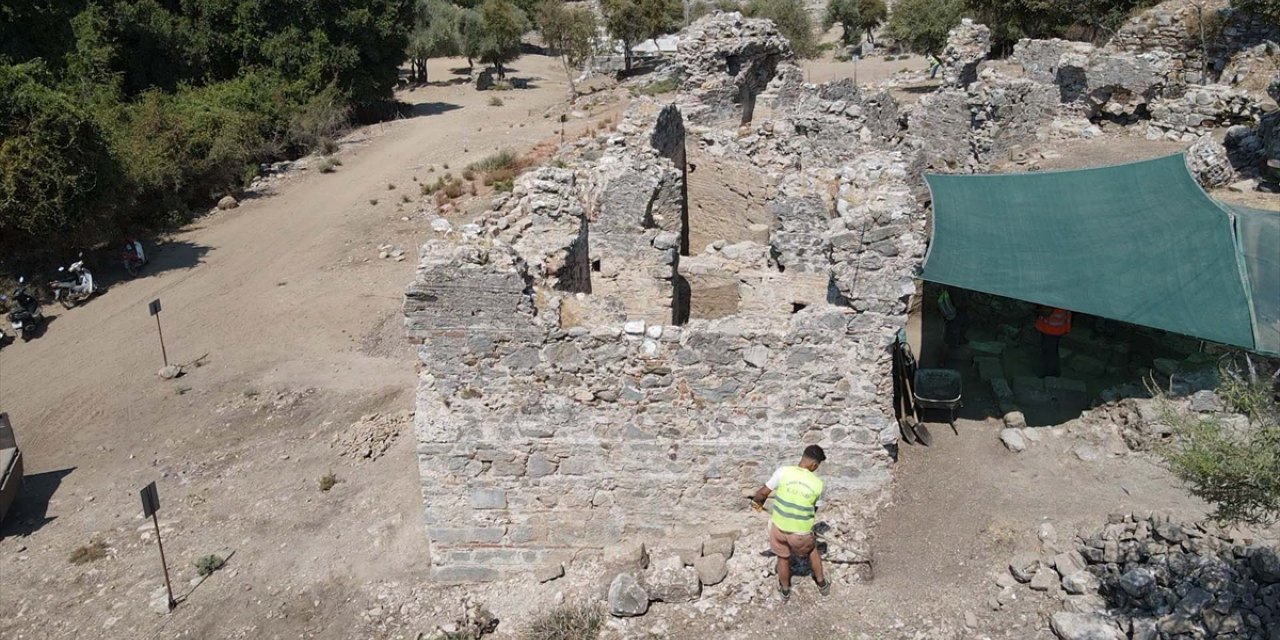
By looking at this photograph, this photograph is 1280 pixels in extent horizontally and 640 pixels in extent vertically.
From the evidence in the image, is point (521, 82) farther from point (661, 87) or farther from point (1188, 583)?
point (1188, 583)

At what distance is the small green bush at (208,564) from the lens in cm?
1006

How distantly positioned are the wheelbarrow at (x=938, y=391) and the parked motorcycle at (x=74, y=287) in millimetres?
17916

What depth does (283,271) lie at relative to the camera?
66.8 feet

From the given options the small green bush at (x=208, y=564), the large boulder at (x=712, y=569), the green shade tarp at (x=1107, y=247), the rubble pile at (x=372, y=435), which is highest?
the green shade tarp at (x=1107, y=247)

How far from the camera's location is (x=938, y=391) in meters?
9.10

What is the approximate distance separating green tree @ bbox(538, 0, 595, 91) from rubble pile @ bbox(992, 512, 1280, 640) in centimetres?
3837

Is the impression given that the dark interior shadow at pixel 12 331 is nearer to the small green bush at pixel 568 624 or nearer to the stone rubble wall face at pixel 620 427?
the stone rubble wall face at pixel 620 427

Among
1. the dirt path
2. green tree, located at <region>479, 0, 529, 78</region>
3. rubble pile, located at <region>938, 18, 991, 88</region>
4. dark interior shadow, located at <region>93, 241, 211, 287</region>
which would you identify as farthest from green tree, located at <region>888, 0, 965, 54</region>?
dark interior shadow, located at <region>93, 241, 211, 287</region>

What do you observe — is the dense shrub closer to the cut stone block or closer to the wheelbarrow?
the wheelbarrow

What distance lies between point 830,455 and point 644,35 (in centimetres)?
3873

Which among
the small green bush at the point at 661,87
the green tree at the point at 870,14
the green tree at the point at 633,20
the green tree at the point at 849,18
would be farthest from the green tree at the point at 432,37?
the green tree at the point at 870,14

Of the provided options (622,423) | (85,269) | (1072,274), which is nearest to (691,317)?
(622,423)

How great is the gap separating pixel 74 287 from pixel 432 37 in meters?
30.8

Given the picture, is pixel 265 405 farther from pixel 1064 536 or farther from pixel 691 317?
pixel 1064 536
